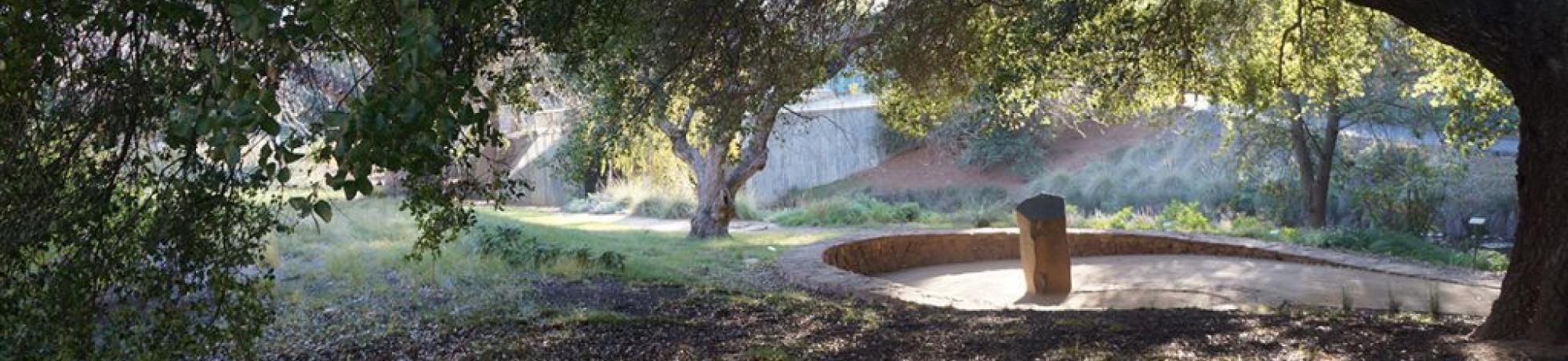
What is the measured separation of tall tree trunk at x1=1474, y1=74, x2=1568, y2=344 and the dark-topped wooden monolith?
5.13 metres

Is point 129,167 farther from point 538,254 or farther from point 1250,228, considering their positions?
point 1250,228

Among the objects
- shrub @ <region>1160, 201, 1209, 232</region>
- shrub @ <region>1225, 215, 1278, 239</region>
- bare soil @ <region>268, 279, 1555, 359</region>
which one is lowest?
bare soil @ <region>268, 279, 1555, 359</region>

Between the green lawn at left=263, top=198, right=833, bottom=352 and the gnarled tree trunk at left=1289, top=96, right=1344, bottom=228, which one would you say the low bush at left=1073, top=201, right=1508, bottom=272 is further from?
the green lawn at left=263, top=198, right=833, bottom=352

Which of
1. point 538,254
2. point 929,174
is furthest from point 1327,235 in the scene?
point 929,174

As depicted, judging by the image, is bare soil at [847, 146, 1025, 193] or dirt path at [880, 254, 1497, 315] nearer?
dirt path at [880, 254, 1497, 315]

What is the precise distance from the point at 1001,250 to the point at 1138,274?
2.55m

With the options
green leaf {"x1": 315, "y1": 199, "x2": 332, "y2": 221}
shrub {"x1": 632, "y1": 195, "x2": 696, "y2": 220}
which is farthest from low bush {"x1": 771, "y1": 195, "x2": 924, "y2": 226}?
green leaf {"x1": 315, "y1": 199, "x2": 332, "y2": 221}

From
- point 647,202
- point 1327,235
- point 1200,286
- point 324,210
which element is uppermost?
point 647,202

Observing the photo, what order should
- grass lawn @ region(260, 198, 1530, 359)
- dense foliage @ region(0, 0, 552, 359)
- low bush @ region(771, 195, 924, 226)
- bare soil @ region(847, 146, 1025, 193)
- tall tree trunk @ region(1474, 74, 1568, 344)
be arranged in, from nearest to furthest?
dense foliage @ region(0, 0, 552, 359)
tall tree trunk @ region(1474, 74, 1568, 344)
grass lawn @ region(260, 198, 1530, 359)
low bush @ region(771, 195, 924, 226)
bare soil @ region(847, 146, 1025, 193)

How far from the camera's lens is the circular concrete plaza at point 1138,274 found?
9089 mm

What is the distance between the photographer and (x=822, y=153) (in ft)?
86.3

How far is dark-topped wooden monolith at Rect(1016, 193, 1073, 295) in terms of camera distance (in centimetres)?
1030

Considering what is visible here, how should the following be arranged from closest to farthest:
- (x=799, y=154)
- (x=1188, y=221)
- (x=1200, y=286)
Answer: (x=1200, y=286) < (x=1188, y=221) < (x=799, y=154)

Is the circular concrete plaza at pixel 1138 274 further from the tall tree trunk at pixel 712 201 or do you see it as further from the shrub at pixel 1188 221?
the tall tree trunk at pixel 712 201
